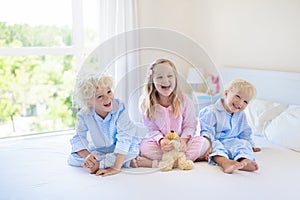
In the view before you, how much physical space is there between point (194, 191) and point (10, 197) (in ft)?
2.44

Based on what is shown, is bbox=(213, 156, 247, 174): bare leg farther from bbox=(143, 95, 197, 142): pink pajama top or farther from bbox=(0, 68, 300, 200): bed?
bbox=(143, 95, 197, 142): pink pajama top

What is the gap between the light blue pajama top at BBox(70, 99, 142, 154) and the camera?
178cm

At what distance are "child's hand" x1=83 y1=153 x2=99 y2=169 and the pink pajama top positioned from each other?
329 mm

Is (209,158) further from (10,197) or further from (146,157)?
(10,197)

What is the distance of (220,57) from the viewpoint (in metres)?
3.28

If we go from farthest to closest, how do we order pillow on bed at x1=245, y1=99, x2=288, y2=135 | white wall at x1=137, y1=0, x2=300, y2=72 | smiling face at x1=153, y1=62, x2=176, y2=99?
white wall at x1=137, y1=0, x2=300, y2=72 → pillow on bed at x1=245, y1=99, x2=288, y2=135 → smiling face at x1=153, y1=62, x2=176, y2=99

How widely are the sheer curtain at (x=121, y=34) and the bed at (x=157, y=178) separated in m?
0.69

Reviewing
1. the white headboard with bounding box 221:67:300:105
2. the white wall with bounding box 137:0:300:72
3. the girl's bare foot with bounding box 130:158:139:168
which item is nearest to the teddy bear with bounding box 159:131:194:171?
the girl's bare foot with bounding box 130:158:139:168

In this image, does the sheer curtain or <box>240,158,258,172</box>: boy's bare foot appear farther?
the sheer curtain

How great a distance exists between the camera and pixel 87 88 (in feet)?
5.69

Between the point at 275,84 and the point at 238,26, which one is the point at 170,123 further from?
the point at 238,26

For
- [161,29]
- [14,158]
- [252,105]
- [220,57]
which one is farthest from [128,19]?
[14,158]

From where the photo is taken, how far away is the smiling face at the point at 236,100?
1.91m

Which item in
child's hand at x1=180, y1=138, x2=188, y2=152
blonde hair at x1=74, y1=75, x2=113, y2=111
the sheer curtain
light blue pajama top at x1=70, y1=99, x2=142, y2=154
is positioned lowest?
child's hand at x1=180, y1=138, x2=188, y2=152
